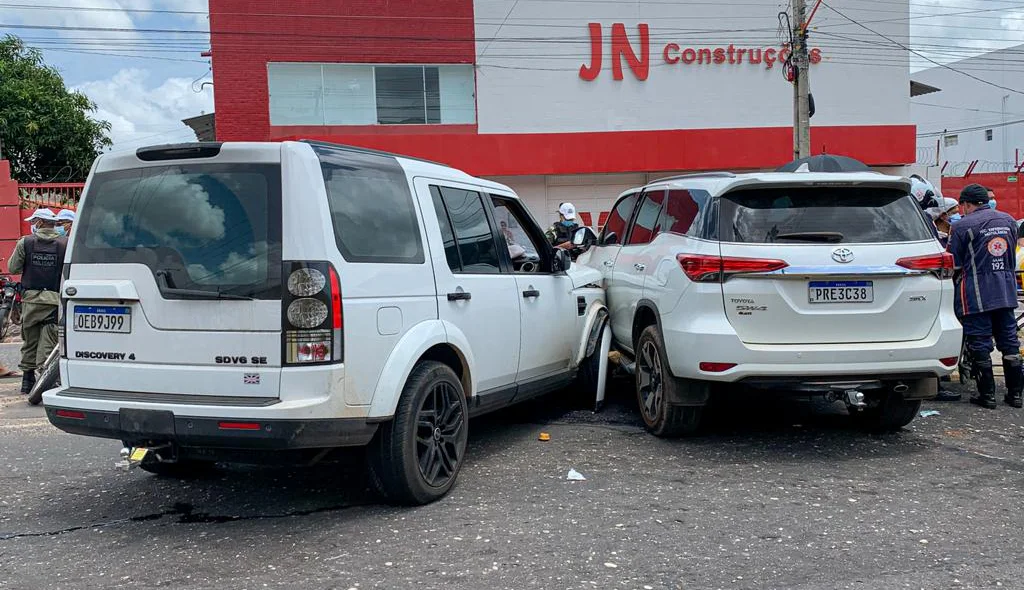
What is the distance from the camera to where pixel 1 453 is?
576cm

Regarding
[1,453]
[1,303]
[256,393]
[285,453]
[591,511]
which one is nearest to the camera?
[256,393]

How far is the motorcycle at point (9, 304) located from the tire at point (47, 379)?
496 centimetres

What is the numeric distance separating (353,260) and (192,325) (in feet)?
2.63

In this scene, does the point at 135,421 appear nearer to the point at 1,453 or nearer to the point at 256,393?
the point at 256,393

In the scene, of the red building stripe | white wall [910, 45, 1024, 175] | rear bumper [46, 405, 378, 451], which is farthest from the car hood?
white wall [910, 45, 1024, 175]

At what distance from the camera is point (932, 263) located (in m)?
4.98

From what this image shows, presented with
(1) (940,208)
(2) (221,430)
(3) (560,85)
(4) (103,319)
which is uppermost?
(3) (560,85)

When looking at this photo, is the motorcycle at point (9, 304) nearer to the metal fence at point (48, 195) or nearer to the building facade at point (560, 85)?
the metal fence at point (48, 195)

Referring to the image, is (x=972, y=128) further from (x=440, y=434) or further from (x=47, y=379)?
(x=440, y=434)

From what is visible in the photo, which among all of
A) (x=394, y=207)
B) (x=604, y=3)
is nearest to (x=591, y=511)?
(x=394, y=207)

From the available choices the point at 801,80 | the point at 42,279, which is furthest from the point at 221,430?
the point at 801,80

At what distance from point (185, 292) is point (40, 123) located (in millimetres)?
22776

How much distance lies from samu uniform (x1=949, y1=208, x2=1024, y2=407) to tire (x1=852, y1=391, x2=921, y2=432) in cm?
142

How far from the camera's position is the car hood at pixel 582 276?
21.0 feet
